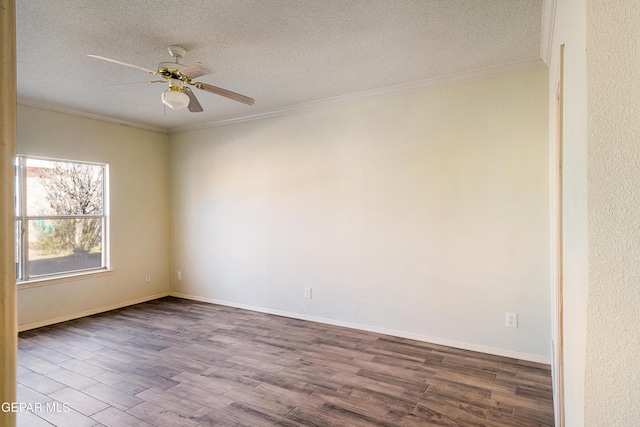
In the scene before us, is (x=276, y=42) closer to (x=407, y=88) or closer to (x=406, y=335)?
(x=407, y=88)

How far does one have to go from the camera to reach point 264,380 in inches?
109

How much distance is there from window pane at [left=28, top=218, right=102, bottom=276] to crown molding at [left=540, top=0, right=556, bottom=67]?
5.34 m

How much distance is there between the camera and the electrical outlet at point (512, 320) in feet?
10.2

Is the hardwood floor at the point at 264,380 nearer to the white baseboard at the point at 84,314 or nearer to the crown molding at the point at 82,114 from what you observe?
the white baseboard at the point at 84,314

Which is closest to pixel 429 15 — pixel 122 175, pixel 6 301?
pixel 6 301

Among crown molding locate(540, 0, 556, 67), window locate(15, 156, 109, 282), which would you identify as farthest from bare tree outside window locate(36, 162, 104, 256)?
crown molding locate(540, 0, 556, 67)

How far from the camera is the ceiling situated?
217 centimetres

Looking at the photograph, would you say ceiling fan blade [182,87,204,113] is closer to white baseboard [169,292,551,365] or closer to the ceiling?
the ceiling

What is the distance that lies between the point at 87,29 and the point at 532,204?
3767 mm

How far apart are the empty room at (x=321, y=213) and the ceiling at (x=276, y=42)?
23mm

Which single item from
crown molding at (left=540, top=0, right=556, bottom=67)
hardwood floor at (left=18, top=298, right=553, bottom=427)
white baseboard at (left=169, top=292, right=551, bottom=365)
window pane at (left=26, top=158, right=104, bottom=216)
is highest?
crown molding at (left=540, top=0, right=556, bottom=67)

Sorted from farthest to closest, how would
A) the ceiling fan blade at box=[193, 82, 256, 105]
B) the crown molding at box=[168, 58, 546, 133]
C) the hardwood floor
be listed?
1. the crown molding at box=[168, 58, 546, 133]
2. the ceiling fan blade at box=[193, 82, 256, 105]
3. the hardwood floor

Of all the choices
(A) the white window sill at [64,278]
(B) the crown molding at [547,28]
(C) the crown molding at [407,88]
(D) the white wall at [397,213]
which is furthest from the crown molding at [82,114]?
(B) the crown molding at [547,28]

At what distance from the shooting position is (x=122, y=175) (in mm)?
4918
